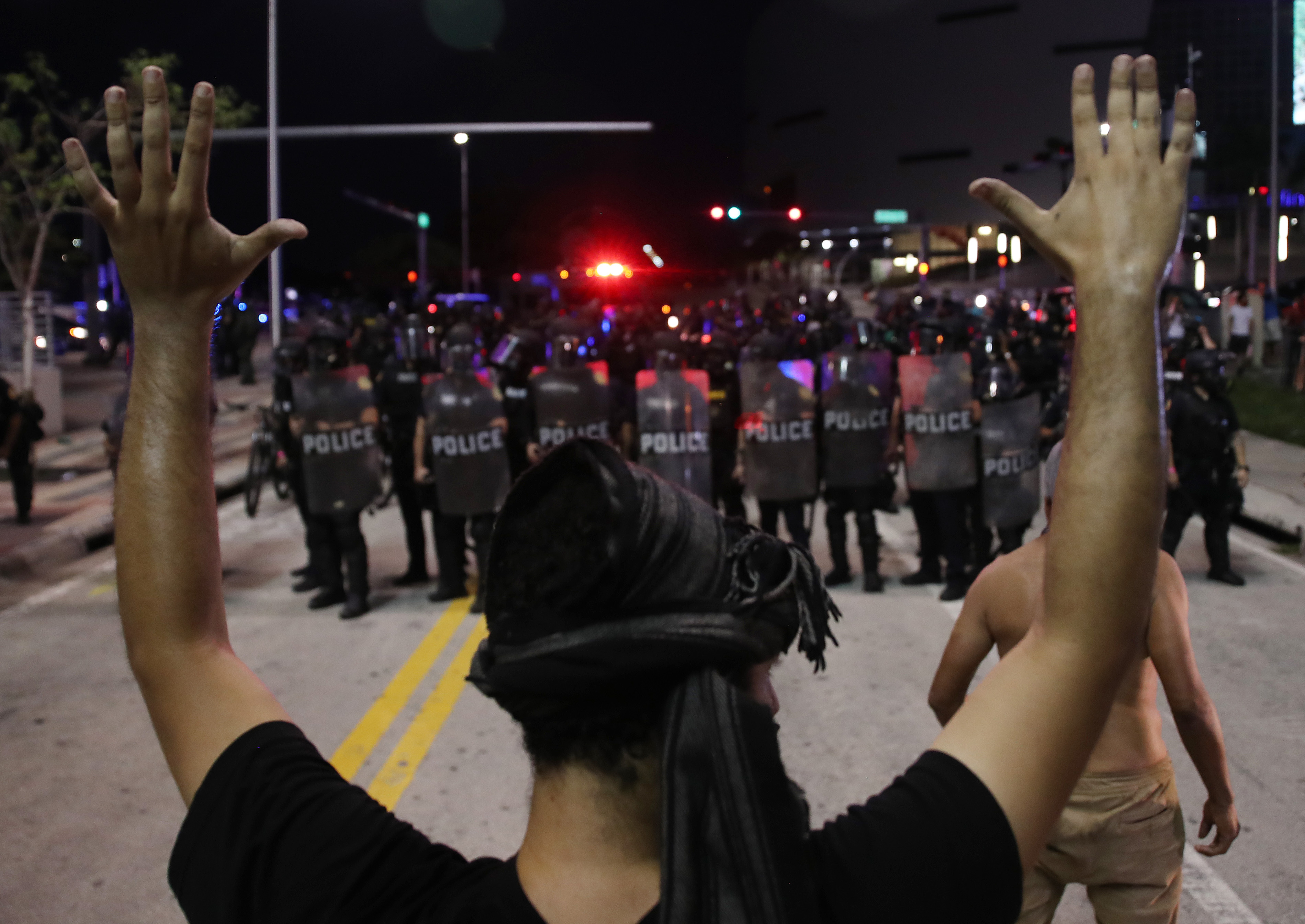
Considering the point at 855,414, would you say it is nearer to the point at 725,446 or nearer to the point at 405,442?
the point at 725,446

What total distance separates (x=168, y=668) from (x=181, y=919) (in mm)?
3415

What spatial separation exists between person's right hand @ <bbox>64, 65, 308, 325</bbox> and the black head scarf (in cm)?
51

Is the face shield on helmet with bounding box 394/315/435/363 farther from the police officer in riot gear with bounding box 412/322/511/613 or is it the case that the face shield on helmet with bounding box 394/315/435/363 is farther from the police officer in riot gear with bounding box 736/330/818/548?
the police officer in riot gear with bounding box 736/330/818/548

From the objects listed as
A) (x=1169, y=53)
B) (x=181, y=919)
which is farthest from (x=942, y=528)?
(x=1169, y=53)

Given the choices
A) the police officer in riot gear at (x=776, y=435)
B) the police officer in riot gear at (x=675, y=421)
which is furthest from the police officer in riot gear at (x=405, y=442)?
the police officer in riot gear at (x=776, y=435)

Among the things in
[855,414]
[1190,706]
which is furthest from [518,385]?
[1190,706]

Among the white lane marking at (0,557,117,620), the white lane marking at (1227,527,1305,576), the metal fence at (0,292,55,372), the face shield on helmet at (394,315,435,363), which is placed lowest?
the white lane marking at (0,557,117,620)

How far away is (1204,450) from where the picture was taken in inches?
344

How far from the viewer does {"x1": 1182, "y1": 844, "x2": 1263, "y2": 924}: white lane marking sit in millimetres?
4156

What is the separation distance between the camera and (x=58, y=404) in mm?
21156

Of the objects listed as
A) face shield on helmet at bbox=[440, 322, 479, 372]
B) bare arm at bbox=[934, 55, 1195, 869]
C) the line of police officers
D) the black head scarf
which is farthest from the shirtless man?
face shield on helmet at bbox=[440, 322, 479, 372]

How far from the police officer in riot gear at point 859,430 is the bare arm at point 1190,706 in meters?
6.24

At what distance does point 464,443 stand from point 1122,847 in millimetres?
6749

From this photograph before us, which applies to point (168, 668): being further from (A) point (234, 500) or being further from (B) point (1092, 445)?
(A) point (234, 500)
